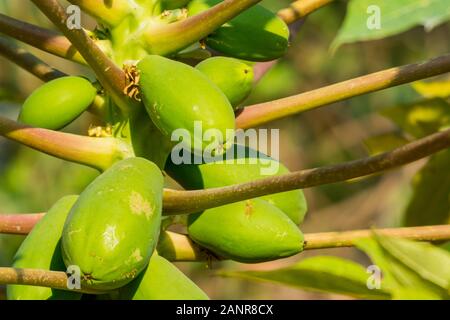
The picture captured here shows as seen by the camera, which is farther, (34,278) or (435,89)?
(435,89)

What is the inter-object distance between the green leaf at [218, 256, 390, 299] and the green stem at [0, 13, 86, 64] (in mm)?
429

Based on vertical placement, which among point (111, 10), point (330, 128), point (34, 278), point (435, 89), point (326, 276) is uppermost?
point (330, 128)

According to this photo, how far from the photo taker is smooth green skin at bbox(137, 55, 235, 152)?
1.14m

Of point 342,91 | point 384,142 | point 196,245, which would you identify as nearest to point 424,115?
point 384,142

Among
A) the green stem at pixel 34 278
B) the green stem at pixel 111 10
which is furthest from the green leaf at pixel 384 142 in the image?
the green stem at pixel 34 278

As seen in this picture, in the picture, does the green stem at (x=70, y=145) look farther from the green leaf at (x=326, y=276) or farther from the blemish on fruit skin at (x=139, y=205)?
the green leaf at (x=326, y=276)

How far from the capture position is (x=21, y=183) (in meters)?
3.08

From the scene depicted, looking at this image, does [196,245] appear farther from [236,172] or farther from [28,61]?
[28,61]

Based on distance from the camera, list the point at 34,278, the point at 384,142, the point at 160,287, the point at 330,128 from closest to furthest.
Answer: the point at 34,278 < the point at 160,287 < the point at 384,142 < the point at 330,128

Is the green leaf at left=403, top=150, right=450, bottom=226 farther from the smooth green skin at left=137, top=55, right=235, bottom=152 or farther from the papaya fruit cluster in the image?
the smooth green skin at left=137, top=55, right=235, bottom=152

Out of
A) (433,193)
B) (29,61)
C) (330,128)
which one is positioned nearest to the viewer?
(29,61)

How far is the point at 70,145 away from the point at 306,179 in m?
0.36

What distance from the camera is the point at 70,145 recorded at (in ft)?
4.02
